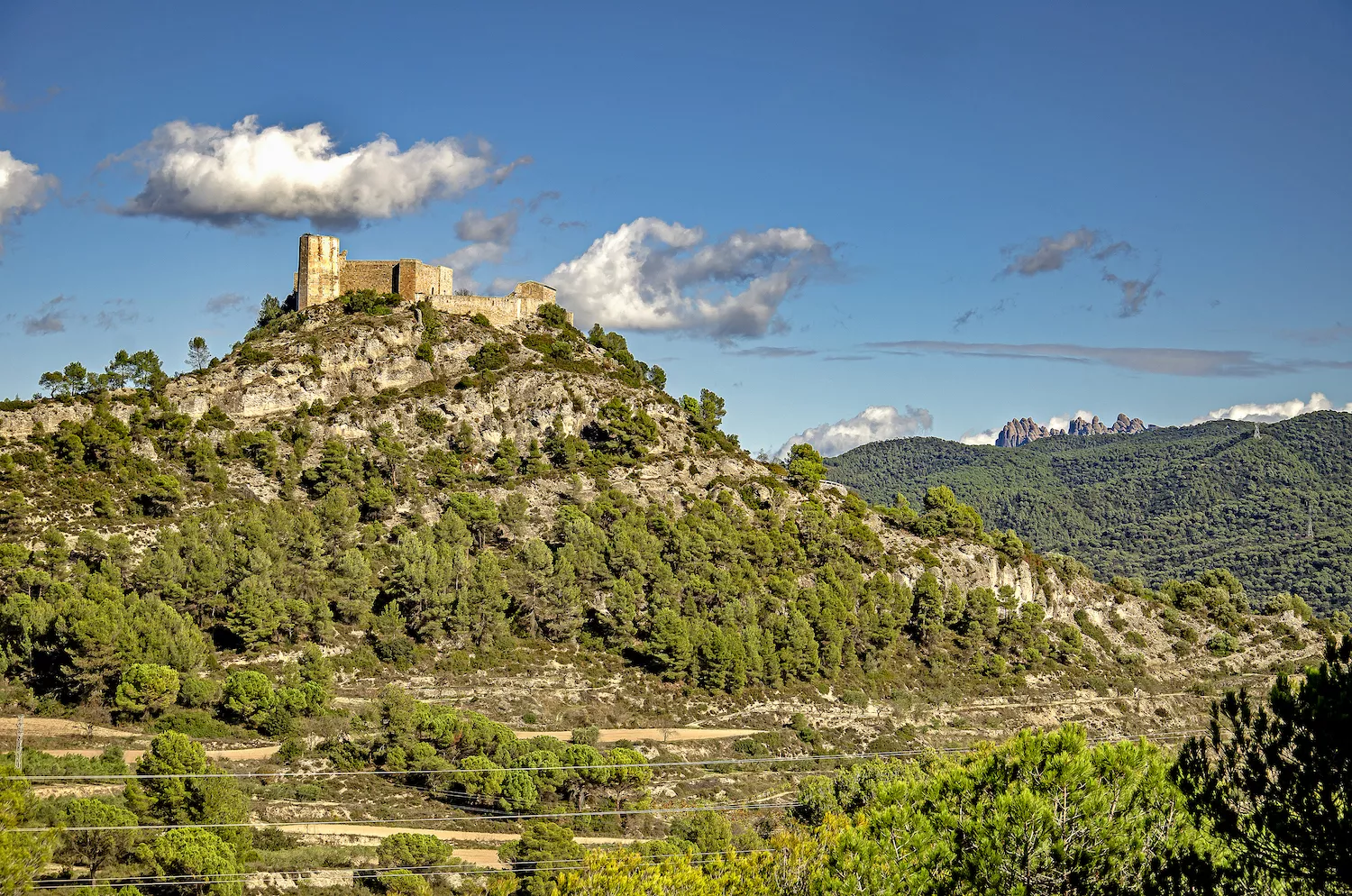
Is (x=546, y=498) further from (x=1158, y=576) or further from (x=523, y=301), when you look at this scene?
Result: (x=1158, y=576)

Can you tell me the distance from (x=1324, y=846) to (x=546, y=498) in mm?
69264

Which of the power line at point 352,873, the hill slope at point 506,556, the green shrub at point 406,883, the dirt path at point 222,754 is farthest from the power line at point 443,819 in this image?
the hill slope at point 506,556

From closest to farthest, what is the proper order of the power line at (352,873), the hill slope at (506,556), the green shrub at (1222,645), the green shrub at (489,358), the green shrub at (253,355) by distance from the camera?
the power line at (352,873) < the hill slope at (506,556) < the green shrub at (253,355) < the green shrub at (1222,645) < the green shrub at (489,358)

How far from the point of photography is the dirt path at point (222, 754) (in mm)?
42250

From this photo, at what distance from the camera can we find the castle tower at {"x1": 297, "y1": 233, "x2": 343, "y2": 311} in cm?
8750

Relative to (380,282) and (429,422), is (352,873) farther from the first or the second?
(380,282)

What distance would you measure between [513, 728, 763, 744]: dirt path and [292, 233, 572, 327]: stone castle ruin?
46.3 metres

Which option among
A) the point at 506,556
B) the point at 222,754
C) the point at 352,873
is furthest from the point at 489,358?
the point at 352,873

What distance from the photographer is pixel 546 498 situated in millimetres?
82562

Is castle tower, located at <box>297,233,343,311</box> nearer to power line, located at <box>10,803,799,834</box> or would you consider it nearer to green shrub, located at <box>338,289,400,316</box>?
green shrub, located at <box>338,289,400,316</box>

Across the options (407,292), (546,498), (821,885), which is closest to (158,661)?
(546,498)

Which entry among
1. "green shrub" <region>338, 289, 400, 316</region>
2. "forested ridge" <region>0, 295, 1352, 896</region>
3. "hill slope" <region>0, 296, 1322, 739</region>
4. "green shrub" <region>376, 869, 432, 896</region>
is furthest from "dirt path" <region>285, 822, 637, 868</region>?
"green shrub" <region>338, 289, 400, 316</region>

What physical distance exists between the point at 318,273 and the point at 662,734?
50466 millimetres

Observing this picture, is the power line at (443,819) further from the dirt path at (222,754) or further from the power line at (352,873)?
the dirt path at (222,754)
